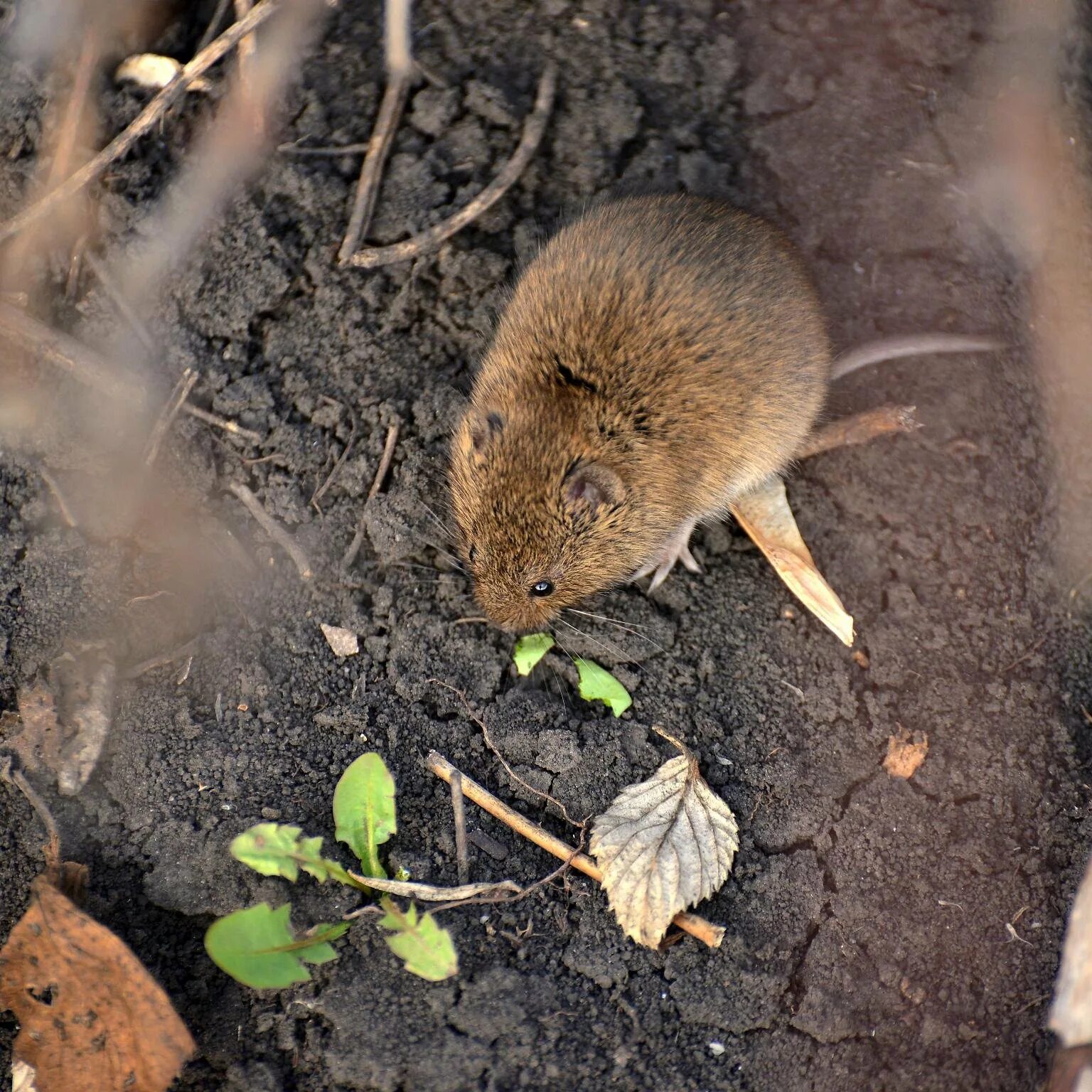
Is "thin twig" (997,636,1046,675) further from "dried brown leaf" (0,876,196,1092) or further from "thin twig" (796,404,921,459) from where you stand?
"dried brown leaf" (0,876,196,1092)

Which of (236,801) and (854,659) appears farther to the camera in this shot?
(854,659)

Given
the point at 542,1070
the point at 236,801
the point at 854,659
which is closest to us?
the point at 542,1070

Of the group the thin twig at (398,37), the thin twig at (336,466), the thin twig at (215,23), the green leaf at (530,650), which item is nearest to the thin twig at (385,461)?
the thin twig at (336,466)

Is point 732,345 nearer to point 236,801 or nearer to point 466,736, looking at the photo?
point 466,736

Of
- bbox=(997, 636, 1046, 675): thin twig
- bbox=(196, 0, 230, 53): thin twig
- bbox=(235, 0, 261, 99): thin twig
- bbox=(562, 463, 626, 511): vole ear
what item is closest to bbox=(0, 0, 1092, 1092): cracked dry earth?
bbox=(997, 636, 1046, 675): thin twig

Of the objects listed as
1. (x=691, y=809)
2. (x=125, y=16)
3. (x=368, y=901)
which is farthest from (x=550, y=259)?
(x=368, y=901)

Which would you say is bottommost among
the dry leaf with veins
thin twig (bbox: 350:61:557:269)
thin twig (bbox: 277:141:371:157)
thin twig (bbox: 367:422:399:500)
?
the dry leaf with veins
